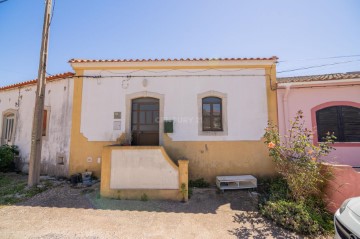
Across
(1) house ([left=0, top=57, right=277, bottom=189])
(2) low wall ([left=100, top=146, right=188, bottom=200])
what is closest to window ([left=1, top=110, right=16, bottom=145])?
(1) house ([left=0, top=57, right=277, bottom=189])

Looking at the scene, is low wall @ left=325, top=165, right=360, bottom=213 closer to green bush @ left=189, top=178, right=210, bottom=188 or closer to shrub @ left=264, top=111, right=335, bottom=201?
shrub @ left=264, top=111, right=335, bottom=201

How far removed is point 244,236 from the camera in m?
3.81

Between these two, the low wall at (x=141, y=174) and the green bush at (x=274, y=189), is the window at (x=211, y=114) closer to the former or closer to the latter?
the low wall at (x=141, y=174)

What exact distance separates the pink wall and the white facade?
70cm

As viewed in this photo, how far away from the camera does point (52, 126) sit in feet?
26.0

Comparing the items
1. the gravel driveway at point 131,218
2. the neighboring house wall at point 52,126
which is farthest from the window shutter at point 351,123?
the neighboring house wall at point 52,126

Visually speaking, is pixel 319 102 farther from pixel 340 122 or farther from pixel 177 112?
pixel 177 112

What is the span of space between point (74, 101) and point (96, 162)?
250 centimetres

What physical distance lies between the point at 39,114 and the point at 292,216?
319 inches

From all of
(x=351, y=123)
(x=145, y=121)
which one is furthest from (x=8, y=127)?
(x=351, y=123)

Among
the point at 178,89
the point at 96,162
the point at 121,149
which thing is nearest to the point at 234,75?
the point at 178,89

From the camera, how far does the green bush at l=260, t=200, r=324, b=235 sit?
400 cm

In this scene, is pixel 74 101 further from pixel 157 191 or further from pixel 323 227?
pixel 323 227

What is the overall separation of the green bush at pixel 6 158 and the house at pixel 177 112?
2474 mm
